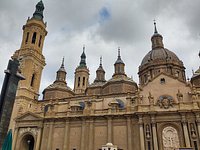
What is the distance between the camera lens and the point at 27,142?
126ft

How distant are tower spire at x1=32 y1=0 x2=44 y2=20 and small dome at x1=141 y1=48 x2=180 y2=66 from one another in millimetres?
28172

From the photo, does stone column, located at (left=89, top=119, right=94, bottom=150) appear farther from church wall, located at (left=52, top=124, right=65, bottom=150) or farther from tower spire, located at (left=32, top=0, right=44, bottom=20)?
tower spire, located at (left=32, top=0, right=44, bottom=20)

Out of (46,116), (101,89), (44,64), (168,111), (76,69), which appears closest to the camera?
(168,111)

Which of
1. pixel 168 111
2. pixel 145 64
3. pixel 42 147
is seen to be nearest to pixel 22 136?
pixel 42 147

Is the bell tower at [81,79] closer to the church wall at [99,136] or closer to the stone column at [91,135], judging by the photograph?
the stone column at [91,135]

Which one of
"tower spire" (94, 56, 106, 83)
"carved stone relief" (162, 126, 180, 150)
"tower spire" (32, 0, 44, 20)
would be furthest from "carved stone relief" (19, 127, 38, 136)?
"tower spire" (32, 0, 44, 20)

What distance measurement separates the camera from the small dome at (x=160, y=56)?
149 ft

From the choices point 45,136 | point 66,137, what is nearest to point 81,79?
point 45,136

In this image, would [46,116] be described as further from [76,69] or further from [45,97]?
[76,69]

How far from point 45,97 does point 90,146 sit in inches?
779

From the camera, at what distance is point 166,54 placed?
46156mm

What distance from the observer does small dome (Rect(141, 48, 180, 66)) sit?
45.4 meters

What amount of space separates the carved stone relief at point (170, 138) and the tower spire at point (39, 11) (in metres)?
39.7

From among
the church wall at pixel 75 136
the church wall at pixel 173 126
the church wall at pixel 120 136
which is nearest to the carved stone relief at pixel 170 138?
the church wall at pixel 173 126
